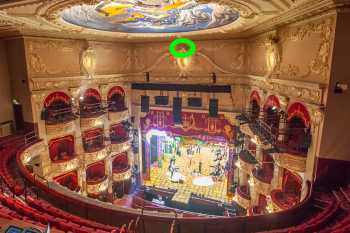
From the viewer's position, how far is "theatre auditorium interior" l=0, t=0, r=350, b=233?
5270 mm

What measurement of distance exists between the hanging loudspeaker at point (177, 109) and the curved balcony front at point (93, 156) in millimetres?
4562

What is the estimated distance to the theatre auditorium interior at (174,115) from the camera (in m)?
5.27

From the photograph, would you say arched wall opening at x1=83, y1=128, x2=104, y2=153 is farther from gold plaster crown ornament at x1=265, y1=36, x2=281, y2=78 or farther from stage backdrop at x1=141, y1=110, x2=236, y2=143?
gold plaster crown ornament at x1=265, y1=36, x2=281, y2=78

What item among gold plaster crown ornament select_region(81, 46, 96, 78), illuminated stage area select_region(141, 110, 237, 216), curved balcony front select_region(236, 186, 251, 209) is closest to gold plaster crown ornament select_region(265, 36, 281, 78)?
illuminated stage area select_region(141, 110, 237, 216)

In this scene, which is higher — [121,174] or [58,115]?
[58,115]

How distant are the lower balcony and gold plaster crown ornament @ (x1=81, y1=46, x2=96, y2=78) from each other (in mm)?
10042

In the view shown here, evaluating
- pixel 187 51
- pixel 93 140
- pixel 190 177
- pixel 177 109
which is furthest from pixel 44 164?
pixel 190 177

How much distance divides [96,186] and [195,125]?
6.62m

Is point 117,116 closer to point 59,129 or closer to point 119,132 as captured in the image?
point 119,132

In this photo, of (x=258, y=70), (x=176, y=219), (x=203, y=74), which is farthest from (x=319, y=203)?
(x=203, y=74)

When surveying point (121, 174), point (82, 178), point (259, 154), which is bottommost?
point (121, 174)

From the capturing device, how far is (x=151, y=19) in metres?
9.12

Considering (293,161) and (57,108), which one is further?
(57,108)

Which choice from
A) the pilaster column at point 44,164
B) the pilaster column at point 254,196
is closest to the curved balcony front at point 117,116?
the pilaster column at point 44,164
